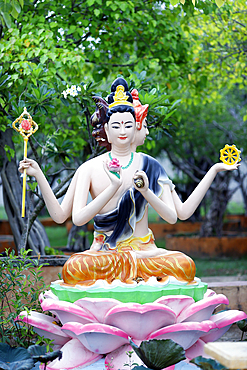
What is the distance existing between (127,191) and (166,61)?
3932 mm

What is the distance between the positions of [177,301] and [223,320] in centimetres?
56

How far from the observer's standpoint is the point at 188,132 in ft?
43.4

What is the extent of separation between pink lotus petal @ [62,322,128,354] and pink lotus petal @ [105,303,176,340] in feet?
0.21

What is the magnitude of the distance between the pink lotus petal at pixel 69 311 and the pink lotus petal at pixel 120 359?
33 cm

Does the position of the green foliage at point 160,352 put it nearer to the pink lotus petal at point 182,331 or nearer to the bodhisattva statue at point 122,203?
the pink lotus petal at point 182,331

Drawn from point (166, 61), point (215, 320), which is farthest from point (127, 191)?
point (166, 61)

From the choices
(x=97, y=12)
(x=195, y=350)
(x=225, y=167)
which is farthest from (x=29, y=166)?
(x=97, y=12)

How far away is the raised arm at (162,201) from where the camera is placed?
12.4ft

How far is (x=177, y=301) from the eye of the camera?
354 centimetres

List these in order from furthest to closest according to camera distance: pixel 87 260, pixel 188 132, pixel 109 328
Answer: pixel 188 132 → pixel 87 260 → pixel 109 328

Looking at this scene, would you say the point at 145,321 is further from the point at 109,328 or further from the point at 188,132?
the point at 188,132

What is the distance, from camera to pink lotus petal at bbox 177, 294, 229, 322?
356 centimetres

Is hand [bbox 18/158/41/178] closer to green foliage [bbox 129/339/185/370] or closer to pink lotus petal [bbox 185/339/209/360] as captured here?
green foliage [bbox 129/339/185/370]

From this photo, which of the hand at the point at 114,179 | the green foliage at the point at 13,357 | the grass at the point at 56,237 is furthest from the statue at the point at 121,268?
the grass at the point at 56,237
